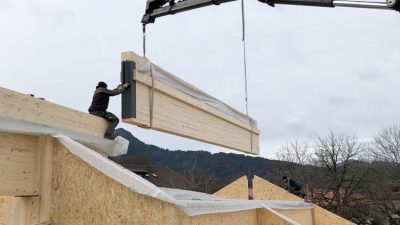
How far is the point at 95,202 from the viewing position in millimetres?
3629

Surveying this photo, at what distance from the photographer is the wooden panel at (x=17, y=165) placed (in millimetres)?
3502

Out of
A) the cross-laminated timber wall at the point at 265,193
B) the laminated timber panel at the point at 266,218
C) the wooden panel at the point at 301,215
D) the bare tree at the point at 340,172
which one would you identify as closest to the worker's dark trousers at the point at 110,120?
the laminated timber panel at the point at 266,218

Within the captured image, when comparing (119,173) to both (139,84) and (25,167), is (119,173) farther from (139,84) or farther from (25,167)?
(139,84)

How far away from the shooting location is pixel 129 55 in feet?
16.3

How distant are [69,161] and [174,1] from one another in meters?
4.11

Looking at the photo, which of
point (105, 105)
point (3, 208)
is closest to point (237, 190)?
point (105, 105)

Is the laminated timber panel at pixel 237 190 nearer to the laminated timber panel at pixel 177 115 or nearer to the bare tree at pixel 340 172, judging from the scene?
the laminated timber panel at pixel 177 115

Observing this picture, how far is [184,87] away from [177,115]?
481 millimetres

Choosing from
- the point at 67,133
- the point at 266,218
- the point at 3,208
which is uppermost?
the point at 67,133

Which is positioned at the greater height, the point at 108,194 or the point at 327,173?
the point at 327,173

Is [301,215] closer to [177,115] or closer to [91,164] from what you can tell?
[177,115]

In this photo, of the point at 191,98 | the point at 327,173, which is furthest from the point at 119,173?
the point at 327,173

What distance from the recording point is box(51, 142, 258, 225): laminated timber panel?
137 inches

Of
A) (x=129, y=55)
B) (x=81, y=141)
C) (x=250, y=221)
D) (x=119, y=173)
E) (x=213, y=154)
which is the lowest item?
(x=250, y=221)
